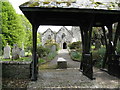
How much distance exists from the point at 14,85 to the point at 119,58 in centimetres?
488

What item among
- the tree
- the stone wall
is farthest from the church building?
the stone wall

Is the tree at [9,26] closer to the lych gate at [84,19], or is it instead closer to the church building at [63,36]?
the lych gate at [84,19]

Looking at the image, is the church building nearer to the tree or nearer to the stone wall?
the tree

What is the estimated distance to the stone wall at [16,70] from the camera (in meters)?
5.49

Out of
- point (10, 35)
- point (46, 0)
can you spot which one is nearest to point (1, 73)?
point (46, 0)

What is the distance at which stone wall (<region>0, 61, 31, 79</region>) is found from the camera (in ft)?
18.0

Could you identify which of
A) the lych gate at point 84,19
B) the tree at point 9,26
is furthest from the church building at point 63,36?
the lych gate at point 84,19

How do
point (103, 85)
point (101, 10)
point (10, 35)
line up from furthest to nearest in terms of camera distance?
point (10, 35)
point (101, 10)
point (103, 85)

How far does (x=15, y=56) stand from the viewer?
10.1 metres

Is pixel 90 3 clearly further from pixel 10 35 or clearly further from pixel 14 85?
pixel 10 35

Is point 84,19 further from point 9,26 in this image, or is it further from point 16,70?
point 9,26

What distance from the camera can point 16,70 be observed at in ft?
18.1

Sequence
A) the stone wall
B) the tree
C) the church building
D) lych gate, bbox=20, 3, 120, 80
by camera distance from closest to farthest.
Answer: lych gate, bbox=20, 3, 120, 80 < the stone wall < the tree < the church building

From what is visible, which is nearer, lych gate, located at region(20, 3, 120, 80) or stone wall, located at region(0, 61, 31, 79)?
lych gate, located at region(20, 3, 120, 80)
